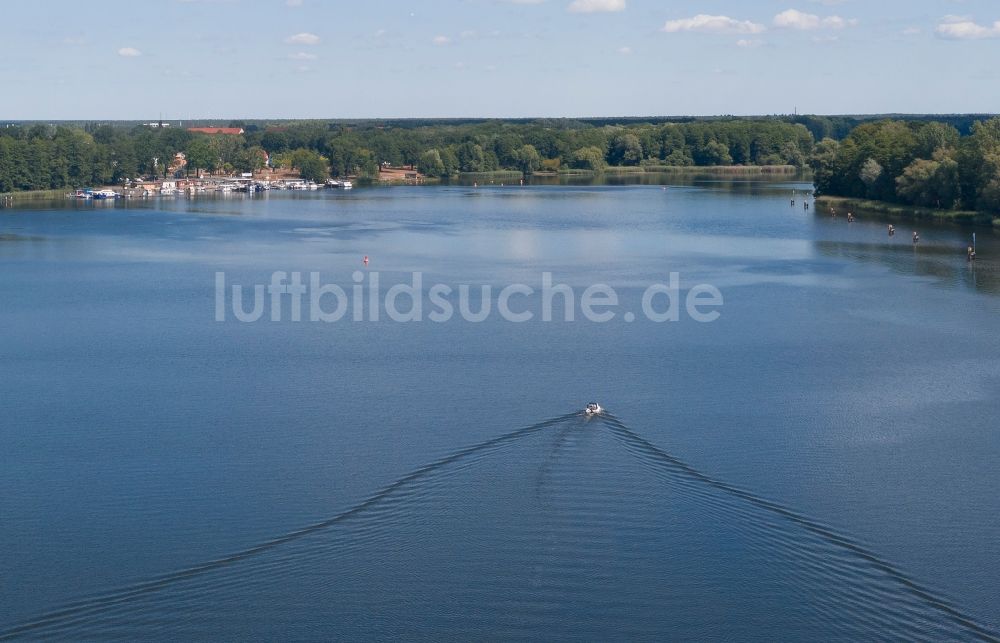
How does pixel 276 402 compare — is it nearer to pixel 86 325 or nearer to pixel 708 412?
pixel 708 412

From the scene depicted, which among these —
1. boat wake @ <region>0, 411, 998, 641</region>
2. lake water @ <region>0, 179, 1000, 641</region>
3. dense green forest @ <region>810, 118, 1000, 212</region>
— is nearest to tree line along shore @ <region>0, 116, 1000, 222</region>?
dense green forest @ <region>810, 118, 1000, 212</region>

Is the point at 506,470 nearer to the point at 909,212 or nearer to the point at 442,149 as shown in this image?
the point at 909,212

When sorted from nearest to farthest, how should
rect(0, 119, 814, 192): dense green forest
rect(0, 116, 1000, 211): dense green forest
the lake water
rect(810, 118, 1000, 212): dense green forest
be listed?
1. the lake water
2. rect(810, 118, 1000, 212): dense green forest
3. rect(0, 116, 1000, 211): dense green forest
4. rect(0, 119, 814, 192): dense green forest

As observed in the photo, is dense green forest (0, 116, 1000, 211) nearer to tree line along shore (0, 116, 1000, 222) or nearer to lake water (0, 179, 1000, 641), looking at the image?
tree line along shore (0, 116, 1000, 222)

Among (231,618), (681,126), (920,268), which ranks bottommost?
(231,618)

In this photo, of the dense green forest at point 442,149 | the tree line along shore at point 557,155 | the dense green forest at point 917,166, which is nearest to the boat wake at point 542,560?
the dense green forest at point 917,166

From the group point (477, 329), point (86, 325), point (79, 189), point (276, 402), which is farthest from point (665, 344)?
point (79, 189)
